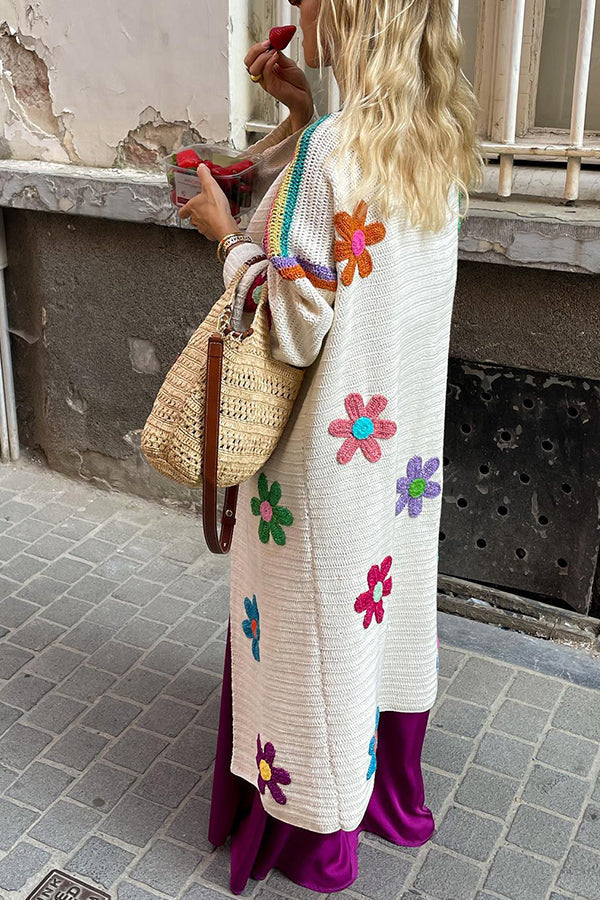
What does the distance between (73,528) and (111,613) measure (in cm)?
70

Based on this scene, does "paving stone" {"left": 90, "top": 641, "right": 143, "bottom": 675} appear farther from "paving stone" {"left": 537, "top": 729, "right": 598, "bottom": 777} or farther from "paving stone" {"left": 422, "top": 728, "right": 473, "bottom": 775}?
"paving stone" {"left": 537, "top": 729, "right": 598, "bottom": 777}

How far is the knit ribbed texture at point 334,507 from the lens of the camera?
1.93 metres

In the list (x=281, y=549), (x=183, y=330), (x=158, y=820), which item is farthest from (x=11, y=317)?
(x=281, y=549)

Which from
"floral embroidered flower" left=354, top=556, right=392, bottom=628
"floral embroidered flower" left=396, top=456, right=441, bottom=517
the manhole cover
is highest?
"floral embroidered flower" left=396, top=456, right=441, bottom=517

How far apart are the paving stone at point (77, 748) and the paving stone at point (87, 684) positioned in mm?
168

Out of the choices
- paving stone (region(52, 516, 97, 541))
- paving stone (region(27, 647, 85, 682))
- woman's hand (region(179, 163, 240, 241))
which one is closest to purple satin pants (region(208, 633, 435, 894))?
paving stone (region(27, 647, 85, 682))

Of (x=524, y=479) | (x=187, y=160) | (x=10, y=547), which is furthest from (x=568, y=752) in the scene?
(x=10, y=547)

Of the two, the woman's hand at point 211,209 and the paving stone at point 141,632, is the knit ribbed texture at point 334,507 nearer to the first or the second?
the woman's hand at point 211,209

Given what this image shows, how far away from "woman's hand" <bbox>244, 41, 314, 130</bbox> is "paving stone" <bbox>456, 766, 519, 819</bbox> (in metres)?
1.98

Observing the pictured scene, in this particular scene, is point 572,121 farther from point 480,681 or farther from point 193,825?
point 193,825

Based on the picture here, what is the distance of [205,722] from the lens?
10.8ft

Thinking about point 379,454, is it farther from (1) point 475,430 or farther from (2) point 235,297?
(1) point 475,430

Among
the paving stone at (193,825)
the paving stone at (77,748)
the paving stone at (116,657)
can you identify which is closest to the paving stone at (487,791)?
the paving stone at (193,825)

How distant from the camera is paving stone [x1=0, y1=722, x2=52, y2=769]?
310 cm
